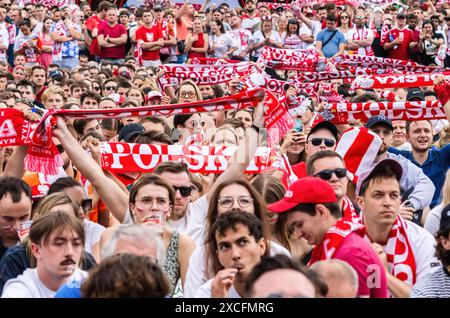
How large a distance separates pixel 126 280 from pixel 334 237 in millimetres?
1708

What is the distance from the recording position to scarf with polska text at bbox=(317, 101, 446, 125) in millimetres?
10641

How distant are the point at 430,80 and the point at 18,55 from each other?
1110 centimetres

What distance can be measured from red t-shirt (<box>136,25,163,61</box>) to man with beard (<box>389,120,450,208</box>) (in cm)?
1231

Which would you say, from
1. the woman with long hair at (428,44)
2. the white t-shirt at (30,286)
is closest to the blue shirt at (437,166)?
the white t-shirt at (30,286)

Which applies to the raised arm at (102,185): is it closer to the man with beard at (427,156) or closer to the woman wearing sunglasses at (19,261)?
the woman wearing sunglasses at (19,261)

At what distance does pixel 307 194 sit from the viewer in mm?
6406

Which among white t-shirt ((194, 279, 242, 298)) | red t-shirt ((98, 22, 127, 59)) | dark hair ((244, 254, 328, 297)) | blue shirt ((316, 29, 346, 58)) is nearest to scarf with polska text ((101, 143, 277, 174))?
white t-shirt ((194, 279, 242, 298))

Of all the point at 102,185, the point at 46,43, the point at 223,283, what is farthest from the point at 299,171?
the point at 46,43

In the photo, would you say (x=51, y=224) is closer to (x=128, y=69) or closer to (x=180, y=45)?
(x=128, y=69)

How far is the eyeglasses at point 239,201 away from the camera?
705 cm

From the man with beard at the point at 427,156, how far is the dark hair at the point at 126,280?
579 cm

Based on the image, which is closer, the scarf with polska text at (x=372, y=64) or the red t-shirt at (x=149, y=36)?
the scarf with polska text at (x=372, y=64)

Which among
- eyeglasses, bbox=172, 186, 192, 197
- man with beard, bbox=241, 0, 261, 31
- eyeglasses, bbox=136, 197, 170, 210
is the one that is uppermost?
man with beard, bbox=241, 0, 261, 31

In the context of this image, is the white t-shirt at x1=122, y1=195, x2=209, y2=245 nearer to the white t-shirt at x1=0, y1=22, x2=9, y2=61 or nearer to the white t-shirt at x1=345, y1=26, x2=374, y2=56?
the white t-shirt at x1=345, y1=26, x2=374, y2=56
